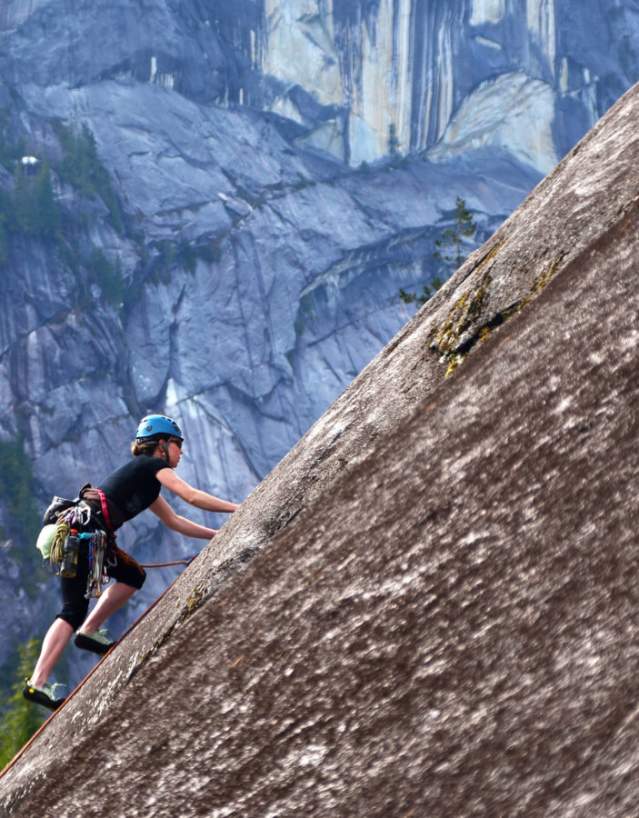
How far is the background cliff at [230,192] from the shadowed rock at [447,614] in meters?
66.1

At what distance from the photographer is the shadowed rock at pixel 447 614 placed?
1.20 meters

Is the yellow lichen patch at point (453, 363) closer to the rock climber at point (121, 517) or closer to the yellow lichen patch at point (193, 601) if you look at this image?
the yellow lichen patch at point (193, 601)

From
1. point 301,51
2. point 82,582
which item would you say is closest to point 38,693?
point 82,582

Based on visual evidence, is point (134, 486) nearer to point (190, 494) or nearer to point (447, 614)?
point (190, 494)

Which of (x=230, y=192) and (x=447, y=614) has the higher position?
(x=230, y=192)

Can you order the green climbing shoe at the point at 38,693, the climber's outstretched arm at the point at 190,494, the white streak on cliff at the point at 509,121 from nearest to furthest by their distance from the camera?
1. the climber's outstretched arm at the point at 190,494
2. the green climbing shoe at the point at 38,693
3. the white streak on cliff at the point at 509,121

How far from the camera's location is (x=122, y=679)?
1510 mm

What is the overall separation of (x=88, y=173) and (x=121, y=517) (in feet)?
275

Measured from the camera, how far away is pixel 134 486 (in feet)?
16.2

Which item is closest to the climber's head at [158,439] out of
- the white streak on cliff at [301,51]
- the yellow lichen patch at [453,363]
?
the yellow lichen patch at [453,363]

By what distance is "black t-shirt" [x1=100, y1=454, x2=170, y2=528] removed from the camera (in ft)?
15.9

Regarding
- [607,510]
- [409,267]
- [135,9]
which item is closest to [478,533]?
[607,510]

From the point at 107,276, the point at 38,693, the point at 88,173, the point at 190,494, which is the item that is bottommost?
the point at 38,693

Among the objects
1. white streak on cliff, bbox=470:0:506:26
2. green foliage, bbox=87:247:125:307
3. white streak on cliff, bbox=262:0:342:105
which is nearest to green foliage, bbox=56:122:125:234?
green foliage, bbox=87:247:125:307
